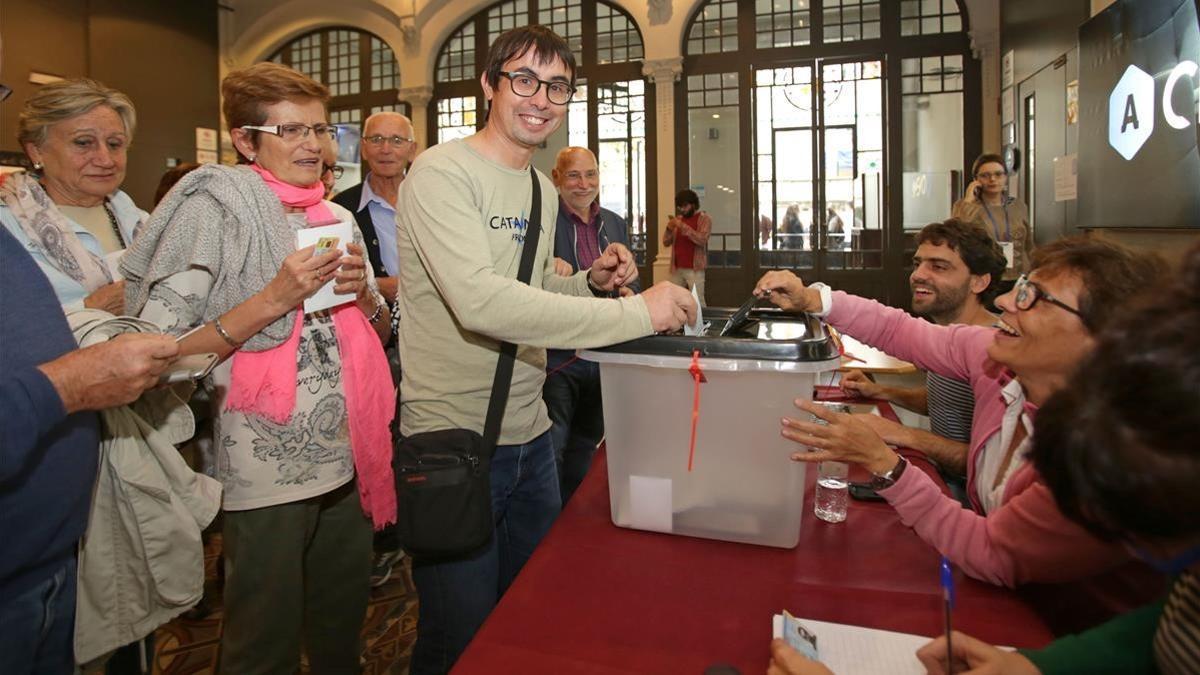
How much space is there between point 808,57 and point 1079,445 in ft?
28.5

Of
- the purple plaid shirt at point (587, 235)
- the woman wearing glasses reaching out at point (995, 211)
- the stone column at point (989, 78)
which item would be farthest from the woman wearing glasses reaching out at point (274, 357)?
the stone column at point (989, 78)

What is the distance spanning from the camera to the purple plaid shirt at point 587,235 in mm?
3355

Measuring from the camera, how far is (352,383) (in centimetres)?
167

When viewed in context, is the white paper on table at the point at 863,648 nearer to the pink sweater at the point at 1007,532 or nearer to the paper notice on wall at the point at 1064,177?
the pink sweater at the point at 1007,532

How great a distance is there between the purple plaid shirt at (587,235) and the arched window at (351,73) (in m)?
7.48

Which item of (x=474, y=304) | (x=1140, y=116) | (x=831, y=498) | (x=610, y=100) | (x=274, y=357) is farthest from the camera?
(x=610, y=100)

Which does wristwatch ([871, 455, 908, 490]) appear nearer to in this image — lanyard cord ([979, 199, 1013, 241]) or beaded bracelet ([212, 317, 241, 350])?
beaded bracelet ([212, 317, 241, 350])

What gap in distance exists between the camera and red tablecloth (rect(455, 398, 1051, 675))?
97cm

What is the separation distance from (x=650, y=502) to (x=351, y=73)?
10.8 meters

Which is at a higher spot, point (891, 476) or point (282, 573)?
point (891, 476)

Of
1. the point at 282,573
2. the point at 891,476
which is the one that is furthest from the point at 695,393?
the point at 282,573

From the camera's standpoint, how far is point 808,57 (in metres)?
8.45

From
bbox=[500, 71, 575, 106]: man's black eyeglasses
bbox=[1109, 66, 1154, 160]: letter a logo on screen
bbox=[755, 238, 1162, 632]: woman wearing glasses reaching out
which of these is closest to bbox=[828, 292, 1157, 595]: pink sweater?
bbox=[755, 238, 1162, 632]: woman wearing glasses reaching out

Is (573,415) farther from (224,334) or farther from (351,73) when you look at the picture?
(351,73)
